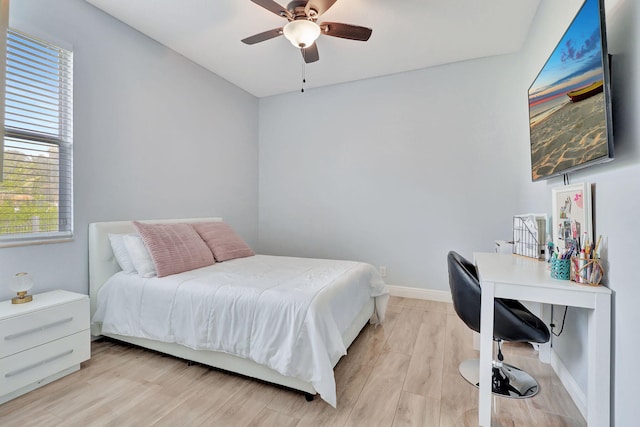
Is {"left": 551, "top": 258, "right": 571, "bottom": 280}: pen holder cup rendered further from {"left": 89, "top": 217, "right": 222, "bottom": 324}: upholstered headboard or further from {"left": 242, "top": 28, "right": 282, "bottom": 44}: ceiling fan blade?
{"left": 89, "top": 217, "right": 222, "bottom": 324}: upholstered headboard

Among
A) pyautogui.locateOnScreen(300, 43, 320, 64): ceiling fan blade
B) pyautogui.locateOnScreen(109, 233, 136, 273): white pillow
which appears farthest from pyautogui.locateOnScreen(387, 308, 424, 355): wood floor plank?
pyautogui.locateOnScreen(300, 43, 320, 64): ceiling fan blade

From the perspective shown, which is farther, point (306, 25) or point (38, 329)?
point (306, 25)

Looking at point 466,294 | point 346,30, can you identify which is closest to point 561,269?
point 466,294

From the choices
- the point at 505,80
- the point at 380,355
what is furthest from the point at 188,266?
the point at 505,80

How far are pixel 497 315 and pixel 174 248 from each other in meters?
2.39

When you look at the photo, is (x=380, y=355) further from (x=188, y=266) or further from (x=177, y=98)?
(x=177, y=98)

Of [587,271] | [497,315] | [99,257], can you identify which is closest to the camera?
[587,271]

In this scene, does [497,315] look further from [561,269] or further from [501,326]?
[561,269]

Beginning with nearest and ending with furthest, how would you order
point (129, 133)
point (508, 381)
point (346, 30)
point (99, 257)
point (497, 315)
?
point (497, 315), point (508, 381), point (346, 30), point (99, 257), point (129, 133)

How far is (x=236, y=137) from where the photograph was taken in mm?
4059

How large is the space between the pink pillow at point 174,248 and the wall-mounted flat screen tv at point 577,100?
2.72 meters

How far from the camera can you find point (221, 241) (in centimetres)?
298

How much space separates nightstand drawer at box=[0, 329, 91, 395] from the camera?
1.67 m

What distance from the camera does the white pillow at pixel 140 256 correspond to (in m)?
2.28
